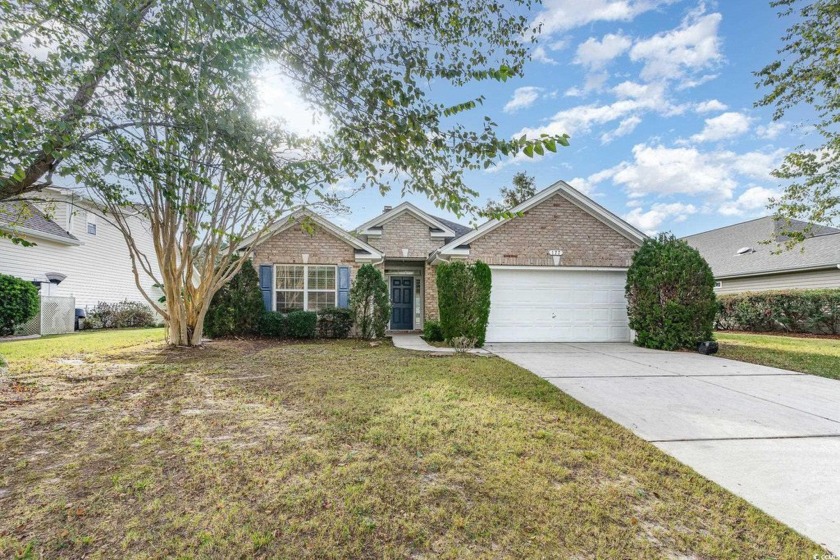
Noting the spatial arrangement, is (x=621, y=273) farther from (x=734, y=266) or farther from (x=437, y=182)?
(x=734, y=266)

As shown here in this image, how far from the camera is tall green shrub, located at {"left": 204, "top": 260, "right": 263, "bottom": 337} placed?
12.2 m

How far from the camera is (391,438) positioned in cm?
375

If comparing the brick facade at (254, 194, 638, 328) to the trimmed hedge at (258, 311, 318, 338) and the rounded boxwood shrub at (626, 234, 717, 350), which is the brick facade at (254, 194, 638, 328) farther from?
the trimmed hedge at (258, 311, 318, 338)

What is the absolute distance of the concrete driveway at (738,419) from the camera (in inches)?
112

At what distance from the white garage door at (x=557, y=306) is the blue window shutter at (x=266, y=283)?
7.16m

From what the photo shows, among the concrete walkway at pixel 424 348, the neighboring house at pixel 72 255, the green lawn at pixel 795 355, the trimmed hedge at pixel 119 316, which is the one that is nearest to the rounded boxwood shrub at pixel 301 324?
the concrete walkway at pixel 424 348

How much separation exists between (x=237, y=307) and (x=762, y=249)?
23.5 meters

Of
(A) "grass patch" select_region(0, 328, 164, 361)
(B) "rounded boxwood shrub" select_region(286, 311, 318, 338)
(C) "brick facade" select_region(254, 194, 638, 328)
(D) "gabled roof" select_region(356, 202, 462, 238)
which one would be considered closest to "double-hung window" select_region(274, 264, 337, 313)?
(B) "rounded boxwood shrub" select_region(286, 311, 318, 338)

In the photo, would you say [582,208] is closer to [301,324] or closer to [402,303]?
[402,303]

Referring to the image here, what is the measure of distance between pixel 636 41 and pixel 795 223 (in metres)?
17.6

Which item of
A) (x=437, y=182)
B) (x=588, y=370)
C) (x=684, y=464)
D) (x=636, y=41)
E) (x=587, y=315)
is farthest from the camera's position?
(x=587, y=315)

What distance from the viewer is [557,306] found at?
11797mm

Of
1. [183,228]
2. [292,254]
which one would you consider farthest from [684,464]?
[292,254]

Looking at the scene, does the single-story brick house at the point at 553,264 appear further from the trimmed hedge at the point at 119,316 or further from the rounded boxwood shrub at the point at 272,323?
the trimmed hedge at the point at 119,316
